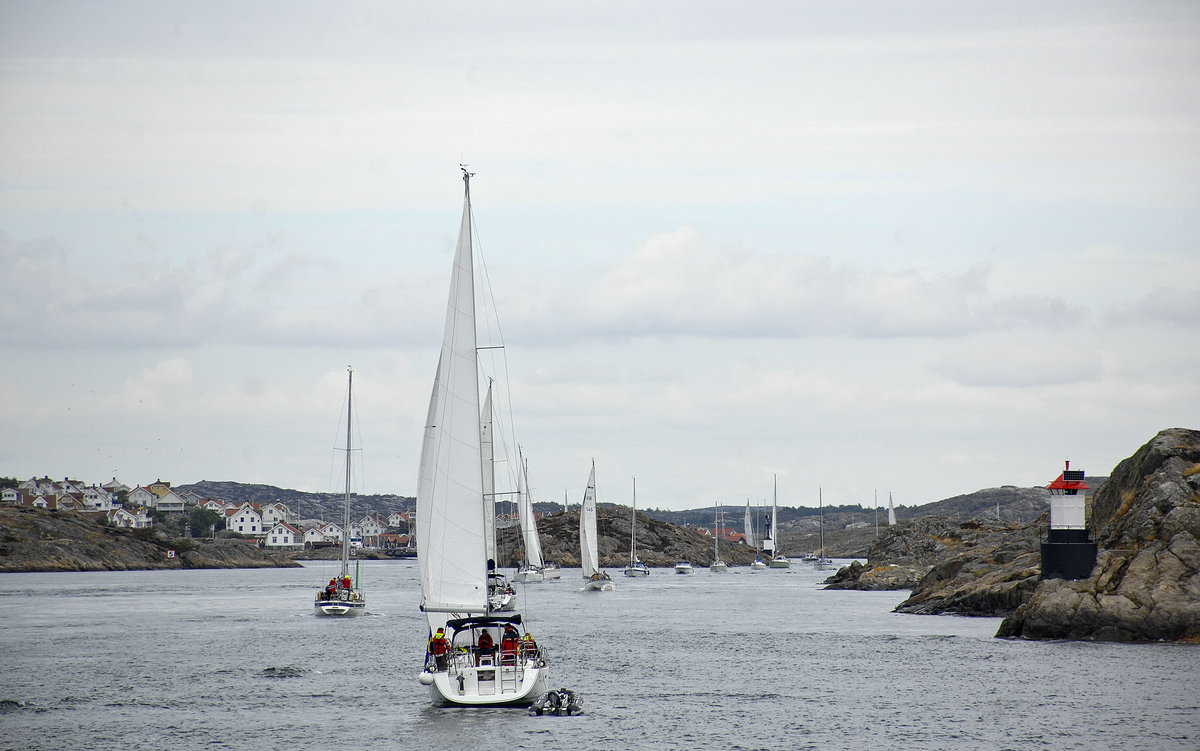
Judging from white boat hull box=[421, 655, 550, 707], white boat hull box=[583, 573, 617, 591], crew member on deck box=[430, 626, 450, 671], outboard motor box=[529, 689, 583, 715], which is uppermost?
crew member on deck box=[430, 626, 450, 671]

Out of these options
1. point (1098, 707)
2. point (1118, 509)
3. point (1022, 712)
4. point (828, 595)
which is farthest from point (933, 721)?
point (828, 595)

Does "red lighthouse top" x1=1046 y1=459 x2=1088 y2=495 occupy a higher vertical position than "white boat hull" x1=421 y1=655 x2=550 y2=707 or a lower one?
higher

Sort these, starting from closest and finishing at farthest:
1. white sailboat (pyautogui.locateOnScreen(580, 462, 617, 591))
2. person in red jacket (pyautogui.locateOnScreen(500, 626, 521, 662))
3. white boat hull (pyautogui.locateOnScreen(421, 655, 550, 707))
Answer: white boat hull (pyautogui.locateOnScreen(421, 655, 550, 707))
person in red jacket (pyautogui.locateOnScreen(500, 626, 521, 662))
white sailboat (pyautogui.locateOnScreen(580, 462, 617, 591))

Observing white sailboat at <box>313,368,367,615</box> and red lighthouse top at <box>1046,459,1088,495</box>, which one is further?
white sailboat at <box>313,368,367,615</box>

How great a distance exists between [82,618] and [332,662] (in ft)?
124

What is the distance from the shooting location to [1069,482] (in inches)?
2817

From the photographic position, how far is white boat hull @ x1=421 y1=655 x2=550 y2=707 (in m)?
42.0

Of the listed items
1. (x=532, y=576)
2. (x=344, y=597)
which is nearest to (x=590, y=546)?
(x=532, y=576)

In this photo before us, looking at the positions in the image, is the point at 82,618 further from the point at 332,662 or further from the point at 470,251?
the point at 470,251

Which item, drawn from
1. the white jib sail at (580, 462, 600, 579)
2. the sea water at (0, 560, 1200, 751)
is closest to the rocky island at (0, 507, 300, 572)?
the white jib sail at (580, 462, 600, 579)

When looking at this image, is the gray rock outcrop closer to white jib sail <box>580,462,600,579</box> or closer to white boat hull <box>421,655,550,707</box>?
white boat hull <box>421,655,550,707</box>

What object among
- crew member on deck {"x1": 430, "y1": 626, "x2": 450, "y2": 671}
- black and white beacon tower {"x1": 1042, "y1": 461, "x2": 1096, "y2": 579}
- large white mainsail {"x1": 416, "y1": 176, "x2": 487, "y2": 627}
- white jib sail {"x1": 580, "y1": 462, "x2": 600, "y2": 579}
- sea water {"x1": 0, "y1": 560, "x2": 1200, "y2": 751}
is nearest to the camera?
sea water {"x1": 0, "y1": 560, "x2": 1200, "y2": 751}

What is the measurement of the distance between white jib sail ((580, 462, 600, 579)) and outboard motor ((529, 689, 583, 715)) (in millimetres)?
92628

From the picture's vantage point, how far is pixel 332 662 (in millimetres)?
62469
